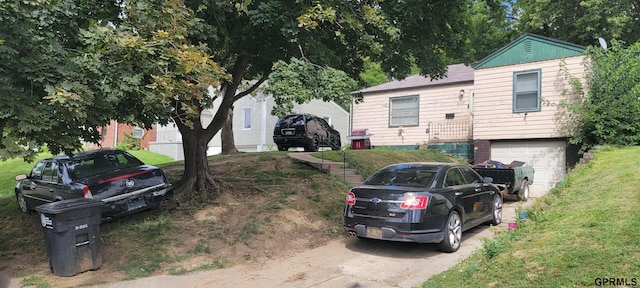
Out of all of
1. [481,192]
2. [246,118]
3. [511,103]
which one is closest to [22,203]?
[481,192]

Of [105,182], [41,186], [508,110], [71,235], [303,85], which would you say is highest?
[508,110]

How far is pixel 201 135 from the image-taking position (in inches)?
389

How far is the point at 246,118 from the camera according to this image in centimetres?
2634

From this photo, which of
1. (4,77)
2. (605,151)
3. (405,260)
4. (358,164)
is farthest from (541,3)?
(4,77)

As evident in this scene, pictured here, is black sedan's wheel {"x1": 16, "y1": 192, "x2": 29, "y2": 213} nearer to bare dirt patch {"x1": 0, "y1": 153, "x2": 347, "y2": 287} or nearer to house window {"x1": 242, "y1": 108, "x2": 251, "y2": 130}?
bare dirt patch {"x1": 0, "y1": 153, "x2": 347, "y2": 287}

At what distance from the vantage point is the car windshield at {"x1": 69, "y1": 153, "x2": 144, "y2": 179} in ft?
27.1

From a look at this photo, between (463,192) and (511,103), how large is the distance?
9.28 meters

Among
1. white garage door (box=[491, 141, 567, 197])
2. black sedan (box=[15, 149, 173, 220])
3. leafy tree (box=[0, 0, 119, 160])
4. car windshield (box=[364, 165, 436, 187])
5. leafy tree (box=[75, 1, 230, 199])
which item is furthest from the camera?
white garage door (box=[491, 141, 567, 197])

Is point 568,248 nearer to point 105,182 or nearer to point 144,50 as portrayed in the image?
point 144,50

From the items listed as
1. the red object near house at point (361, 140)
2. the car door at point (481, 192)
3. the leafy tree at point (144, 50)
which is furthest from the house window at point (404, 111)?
the car door at point (481, 192)

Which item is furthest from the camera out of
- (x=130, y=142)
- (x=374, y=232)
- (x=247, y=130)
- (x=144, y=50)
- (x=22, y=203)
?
(x=130, y=142)

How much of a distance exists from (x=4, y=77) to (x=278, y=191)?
19.4 ft

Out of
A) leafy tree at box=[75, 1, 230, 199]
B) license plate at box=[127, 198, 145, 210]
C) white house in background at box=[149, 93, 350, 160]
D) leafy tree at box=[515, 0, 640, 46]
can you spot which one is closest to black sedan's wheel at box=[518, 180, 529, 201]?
leafy tree at box=[75, 1, 230, 199]

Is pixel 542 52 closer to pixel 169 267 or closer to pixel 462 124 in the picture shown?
pixel 462 124
